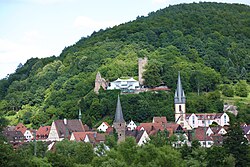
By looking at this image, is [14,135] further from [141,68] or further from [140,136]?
Result: [141,68]

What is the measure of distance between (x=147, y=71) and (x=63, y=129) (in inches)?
1066

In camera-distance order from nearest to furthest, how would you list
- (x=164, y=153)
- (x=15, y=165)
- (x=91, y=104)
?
(x=15, y=165) < (x=164, y=153) < (x=91, y=104)

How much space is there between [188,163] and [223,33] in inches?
4202

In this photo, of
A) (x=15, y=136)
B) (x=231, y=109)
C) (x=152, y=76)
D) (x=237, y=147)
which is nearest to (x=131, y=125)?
(x=15, y=136)

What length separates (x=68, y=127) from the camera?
94.3 metres

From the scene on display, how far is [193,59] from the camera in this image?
13638 cm

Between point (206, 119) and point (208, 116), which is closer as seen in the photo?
point (206, 119)

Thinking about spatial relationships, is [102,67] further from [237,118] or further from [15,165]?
[15,165]

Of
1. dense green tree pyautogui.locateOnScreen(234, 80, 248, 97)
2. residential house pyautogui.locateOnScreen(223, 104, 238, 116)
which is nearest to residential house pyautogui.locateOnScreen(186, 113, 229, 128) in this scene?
residential house pyautogui.locateOnScreen(223, 104, 238, 116)

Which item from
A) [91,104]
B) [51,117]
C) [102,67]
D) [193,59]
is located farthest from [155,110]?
[193,59]

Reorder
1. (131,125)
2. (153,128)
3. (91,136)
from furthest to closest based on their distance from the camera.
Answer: (131,125), (153,128), (91,136)

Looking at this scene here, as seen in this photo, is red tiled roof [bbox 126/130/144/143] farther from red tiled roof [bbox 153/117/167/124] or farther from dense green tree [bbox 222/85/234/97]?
dense green tree [bbox 222/85/234/97]

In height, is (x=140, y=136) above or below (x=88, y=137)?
above

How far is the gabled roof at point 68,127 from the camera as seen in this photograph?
93.2 meters
